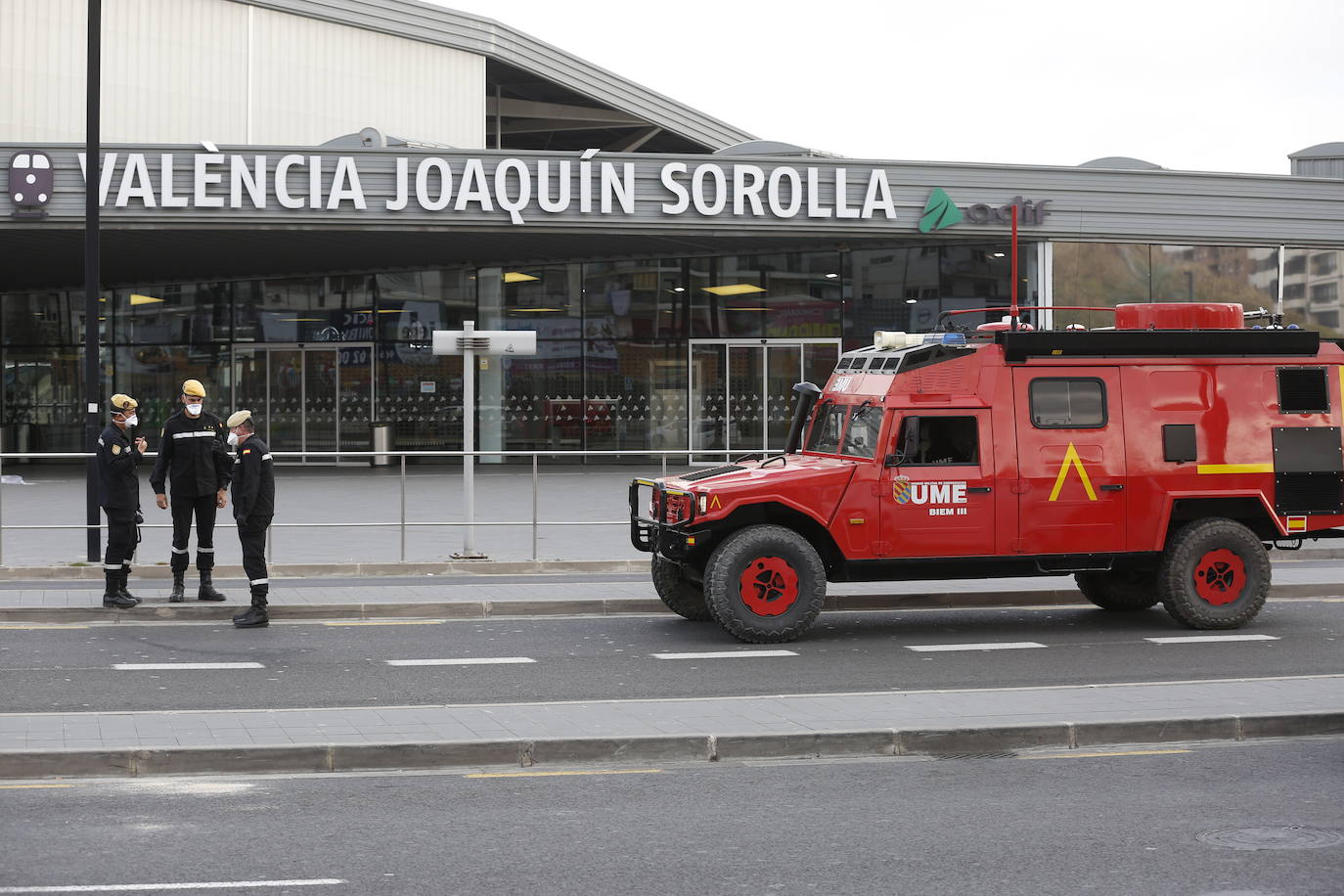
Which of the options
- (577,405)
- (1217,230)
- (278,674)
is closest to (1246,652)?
(278,674)

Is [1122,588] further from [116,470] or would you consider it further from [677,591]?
[116,470]

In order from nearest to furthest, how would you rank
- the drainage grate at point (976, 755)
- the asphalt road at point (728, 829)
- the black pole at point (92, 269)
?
1. the asphalt road at point (728, 829)
2. the drainage grate at point (976, 755)
3. the black pole at point (92, 269)

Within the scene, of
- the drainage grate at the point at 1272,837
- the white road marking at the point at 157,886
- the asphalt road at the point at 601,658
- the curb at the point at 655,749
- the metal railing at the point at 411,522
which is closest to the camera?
the white road marking at the point at 157,886

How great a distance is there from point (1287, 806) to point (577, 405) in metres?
26.1

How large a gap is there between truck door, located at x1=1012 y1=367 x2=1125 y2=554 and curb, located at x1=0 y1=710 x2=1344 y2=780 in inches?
147

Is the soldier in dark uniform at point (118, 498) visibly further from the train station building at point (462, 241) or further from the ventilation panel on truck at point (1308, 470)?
the train station building at point (462, 241)

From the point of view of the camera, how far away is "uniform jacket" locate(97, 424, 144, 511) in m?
13.3

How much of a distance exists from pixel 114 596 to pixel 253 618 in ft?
5.06

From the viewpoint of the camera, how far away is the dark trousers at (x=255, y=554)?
1252 cm

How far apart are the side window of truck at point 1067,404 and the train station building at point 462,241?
15.4m

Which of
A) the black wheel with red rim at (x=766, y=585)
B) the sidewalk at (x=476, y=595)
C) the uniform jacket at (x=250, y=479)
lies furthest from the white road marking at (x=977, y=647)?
the uniform jacket at (x=250, y=479)

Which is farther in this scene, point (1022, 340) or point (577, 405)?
point (577, 405)

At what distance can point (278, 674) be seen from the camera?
407 inches

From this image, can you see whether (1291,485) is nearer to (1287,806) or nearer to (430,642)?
(1287,806)
